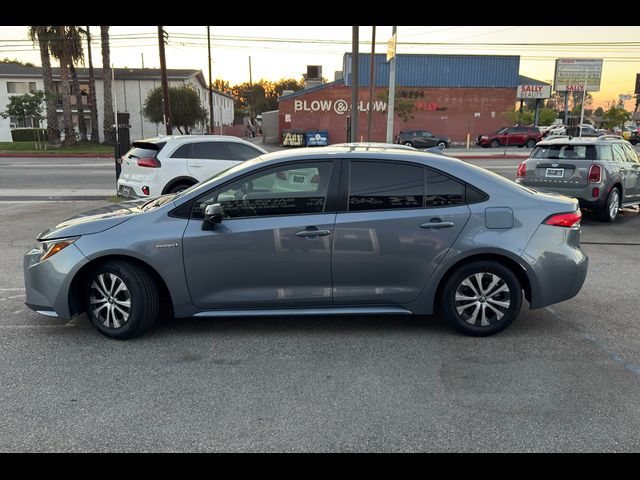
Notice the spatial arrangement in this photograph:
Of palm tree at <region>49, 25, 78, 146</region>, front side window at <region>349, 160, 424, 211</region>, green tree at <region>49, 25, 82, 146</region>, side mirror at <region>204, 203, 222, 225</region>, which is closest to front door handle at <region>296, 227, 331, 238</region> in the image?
front side window at <region>349, 160, 424, 211</region>

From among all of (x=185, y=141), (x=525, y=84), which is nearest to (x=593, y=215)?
(x=185, y=141)

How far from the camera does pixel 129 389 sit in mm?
3660

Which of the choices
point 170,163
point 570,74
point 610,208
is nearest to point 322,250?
point 170,163

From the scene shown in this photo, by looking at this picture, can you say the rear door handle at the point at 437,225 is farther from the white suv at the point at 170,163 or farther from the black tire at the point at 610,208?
the black tire at the point at 610,208

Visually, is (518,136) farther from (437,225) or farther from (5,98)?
(5,98)

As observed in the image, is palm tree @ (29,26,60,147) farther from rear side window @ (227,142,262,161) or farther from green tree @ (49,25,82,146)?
rear side window @ (227,142,262,161)

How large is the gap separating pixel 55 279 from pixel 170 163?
6072 millimetres

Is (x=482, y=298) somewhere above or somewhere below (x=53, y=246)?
below

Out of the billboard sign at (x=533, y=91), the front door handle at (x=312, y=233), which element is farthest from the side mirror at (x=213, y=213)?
the billboard sign at (x=533, y=91)

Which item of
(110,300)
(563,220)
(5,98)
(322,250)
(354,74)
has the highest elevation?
(5,98)

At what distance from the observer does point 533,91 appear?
48.9m

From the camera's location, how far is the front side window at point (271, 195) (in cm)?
444

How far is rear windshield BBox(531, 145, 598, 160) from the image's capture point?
389 inches

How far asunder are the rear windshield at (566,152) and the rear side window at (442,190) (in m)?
6.65
